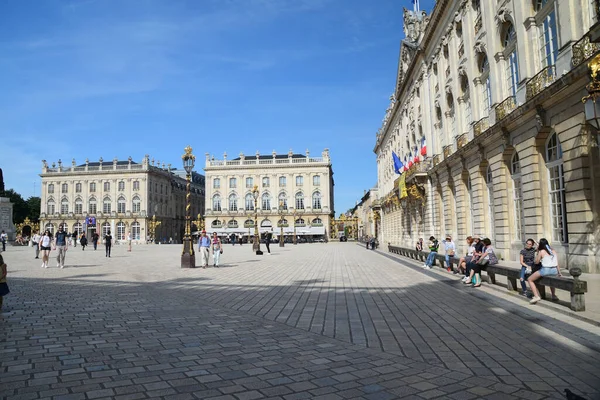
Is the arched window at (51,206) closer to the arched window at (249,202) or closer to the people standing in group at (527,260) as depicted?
the arched window at (249,202)

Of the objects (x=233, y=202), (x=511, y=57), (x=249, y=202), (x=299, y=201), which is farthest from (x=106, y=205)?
(x=511, y=57)

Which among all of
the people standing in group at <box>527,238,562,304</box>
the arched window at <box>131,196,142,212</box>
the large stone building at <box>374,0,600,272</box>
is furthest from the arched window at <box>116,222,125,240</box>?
the people standing in group at <box>527,238,562,304</box>

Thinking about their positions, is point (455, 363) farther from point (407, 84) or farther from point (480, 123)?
point (407, 84)

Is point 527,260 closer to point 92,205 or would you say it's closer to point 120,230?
point 120,230

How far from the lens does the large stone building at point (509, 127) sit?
13.6m

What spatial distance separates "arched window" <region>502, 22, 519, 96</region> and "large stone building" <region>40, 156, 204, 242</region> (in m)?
81.1

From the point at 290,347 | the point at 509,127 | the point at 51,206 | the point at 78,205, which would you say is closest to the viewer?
the point at 290,347

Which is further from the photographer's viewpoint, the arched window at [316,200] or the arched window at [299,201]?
the arched window at [299,201]

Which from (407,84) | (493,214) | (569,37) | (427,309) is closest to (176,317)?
(427,309)

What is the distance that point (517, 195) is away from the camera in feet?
63.4

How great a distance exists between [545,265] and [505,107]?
1162 centimetres

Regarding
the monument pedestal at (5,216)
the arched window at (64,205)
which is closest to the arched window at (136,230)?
the arched window at (64,205)

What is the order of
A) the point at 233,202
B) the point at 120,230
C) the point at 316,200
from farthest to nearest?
the point at 120,230 < the point at 233,202 < the point at 316,200

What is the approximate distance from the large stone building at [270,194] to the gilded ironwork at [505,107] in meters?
67.3
